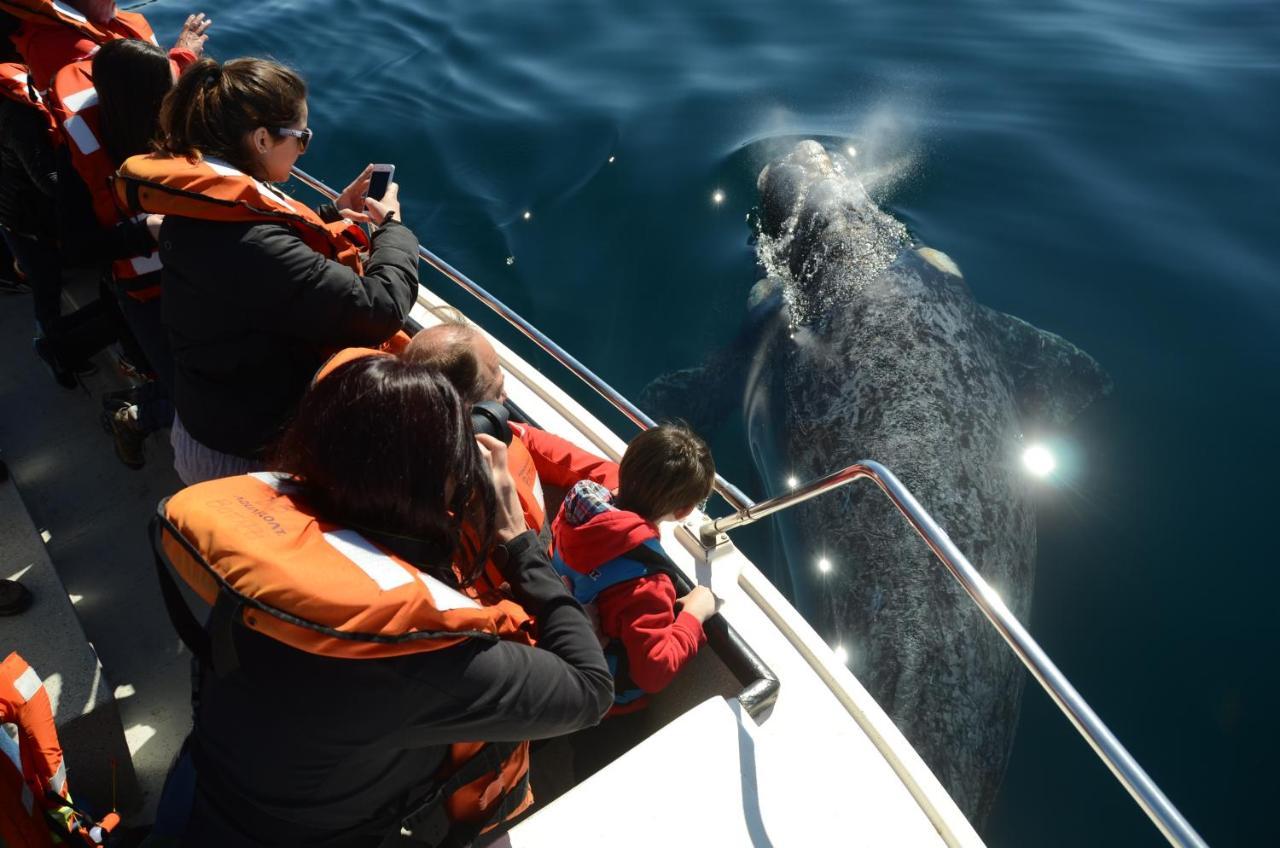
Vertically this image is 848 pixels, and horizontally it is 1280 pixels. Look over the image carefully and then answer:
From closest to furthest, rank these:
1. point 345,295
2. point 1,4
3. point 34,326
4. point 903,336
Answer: point 345,295 → point 1,4 → point 34,326 → point 903,336

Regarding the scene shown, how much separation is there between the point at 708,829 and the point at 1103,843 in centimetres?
263

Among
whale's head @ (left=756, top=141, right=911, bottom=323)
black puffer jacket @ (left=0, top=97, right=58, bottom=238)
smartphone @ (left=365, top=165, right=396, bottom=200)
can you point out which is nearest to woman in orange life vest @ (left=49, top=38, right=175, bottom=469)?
black puffer jacket @ (left=0, top=97, right=58, bottom=238)

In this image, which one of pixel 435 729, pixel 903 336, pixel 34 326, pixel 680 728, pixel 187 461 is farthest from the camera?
pixel 903 336

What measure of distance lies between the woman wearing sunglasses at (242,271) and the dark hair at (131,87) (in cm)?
58

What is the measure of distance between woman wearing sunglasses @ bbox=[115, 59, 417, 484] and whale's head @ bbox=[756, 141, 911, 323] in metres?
4.42

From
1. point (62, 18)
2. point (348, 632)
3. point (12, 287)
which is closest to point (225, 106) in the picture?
point (348, 632)

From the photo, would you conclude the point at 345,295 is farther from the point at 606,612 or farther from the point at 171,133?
the point at 606,612

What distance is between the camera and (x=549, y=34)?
1002 centimetres

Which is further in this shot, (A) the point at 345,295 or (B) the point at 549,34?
(B) the point at 549,34

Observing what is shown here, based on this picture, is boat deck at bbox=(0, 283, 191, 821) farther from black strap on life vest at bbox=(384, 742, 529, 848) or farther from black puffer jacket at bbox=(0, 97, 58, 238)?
black strap on life vest at bbox=(384, 742, 529, 848)

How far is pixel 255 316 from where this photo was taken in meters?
2.53

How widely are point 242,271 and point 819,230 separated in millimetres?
5525

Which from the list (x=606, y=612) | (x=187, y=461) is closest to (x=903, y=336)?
(x=606, y=612)

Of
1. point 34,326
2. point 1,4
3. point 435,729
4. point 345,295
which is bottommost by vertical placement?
point 34,326
